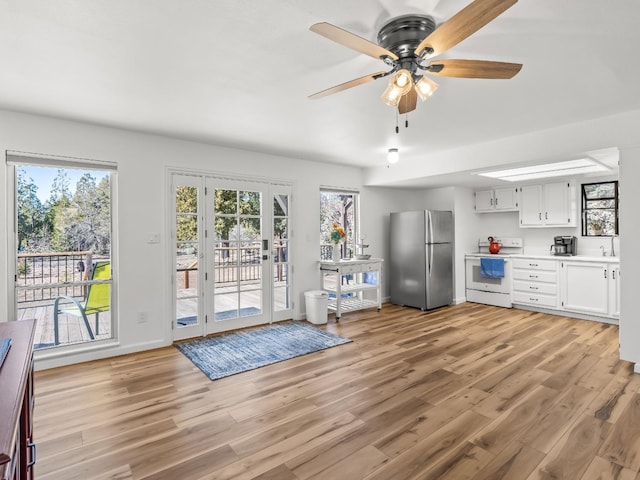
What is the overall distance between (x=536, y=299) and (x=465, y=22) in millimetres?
5198

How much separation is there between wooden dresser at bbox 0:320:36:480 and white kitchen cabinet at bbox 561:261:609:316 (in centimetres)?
603

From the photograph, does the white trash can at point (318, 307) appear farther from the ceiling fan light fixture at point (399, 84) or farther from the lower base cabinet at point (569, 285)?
the ceiling fan light fixture at point (399, 84)

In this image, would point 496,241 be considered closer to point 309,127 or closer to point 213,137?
point 309,127

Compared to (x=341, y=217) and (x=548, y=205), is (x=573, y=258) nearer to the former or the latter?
(x=548, y=205)

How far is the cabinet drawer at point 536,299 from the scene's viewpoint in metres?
5.29

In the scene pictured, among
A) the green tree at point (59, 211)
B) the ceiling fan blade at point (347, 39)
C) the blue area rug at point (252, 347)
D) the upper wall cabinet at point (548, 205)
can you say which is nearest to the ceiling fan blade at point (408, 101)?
the ceiling fan blade at point (347, 39)

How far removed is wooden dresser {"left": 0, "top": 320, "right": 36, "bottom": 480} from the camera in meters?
0.80

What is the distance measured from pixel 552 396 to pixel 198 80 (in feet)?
11.8

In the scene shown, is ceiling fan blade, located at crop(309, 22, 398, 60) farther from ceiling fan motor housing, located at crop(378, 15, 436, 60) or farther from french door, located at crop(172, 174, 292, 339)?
french door, located at crop(172, 174, 292, 339)

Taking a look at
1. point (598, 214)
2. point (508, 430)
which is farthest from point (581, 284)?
point (508, 430)

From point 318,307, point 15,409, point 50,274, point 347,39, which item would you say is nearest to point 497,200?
point 318,307

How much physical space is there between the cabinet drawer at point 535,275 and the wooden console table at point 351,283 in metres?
2.21

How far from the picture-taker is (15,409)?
964mm

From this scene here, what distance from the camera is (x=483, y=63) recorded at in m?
1.77
